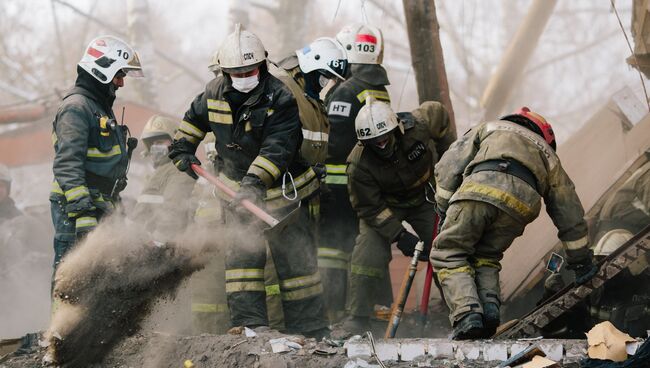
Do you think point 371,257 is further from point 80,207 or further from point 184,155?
point 80,207

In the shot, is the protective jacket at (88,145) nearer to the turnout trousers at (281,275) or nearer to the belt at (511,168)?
the turnout trousers at (281,275)

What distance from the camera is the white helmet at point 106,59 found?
24.1 feet

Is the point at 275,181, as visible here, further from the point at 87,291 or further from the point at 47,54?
the point at 47,54

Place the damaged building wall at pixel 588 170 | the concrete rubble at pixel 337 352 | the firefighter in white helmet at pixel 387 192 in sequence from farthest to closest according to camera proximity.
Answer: the damaged building wall at pixel 588 170 < the firefighter in white helmet at pixel 387 192 < the concrete rubble at pixel 337 352

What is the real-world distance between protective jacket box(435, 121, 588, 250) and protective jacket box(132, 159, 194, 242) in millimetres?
2750

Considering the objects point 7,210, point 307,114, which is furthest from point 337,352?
point 7,210

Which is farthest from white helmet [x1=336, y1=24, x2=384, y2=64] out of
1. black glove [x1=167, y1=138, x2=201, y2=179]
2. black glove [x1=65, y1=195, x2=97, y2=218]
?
black glove [x1=65, y1=195, x2=97, y2=218]

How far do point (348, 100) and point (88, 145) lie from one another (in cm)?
211

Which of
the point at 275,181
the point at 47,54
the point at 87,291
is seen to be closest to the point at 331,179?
the point at 275,181

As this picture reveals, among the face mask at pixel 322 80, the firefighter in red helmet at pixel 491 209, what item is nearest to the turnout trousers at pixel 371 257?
the face mask at pixel 322 80

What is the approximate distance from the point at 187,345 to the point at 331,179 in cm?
260

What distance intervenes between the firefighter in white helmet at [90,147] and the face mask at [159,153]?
1.02 metres

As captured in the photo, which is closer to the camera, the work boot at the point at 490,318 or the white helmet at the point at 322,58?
the work boot at the point at 490,318

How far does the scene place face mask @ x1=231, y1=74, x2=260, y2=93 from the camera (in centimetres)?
635
